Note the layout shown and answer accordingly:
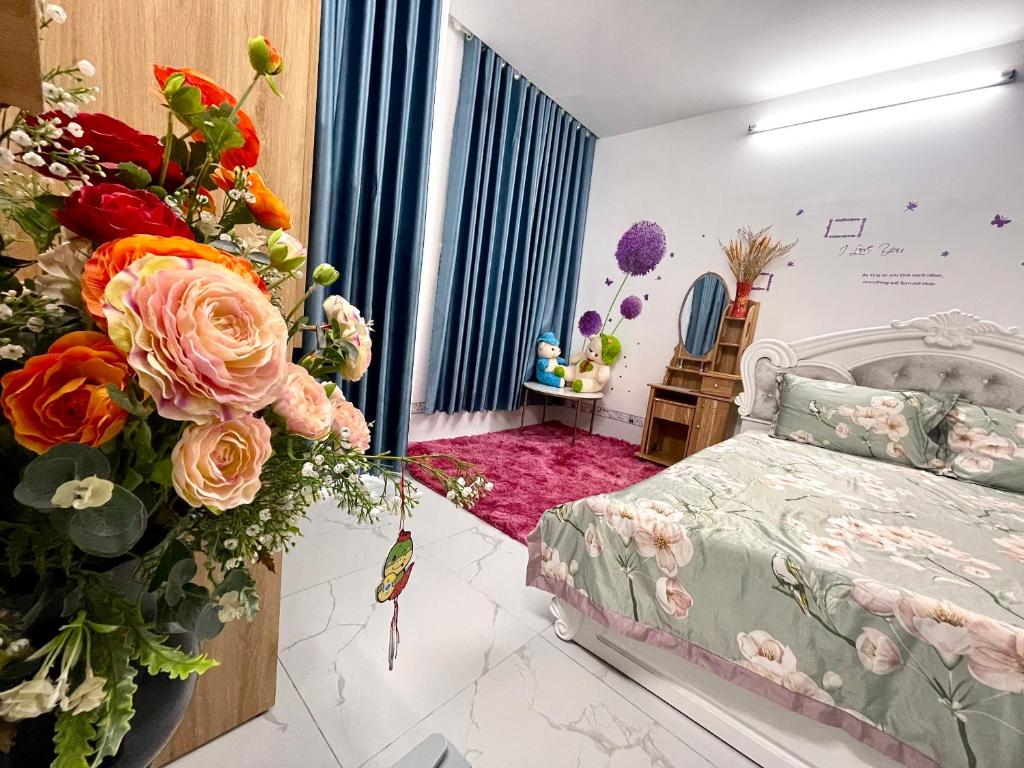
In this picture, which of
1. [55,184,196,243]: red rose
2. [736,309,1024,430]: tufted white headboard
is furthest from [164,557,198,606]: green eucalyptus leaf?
[736,309,1024,430]: tufted white headboard

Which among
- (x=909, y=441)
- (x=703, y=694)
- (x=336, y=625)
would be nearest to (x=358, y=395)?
(x=336, y=625)

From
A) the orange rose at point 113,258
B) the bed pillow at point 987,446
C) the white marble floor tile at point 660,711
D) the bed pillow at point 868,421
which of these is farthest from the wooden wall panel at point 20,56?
the bed pillow at point 987,446

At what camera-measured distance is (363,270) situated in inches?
87.4

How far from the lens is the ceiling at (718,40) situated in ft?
6.90

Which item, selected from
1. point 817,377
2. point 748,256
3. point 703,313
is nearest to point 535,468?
point 703,313

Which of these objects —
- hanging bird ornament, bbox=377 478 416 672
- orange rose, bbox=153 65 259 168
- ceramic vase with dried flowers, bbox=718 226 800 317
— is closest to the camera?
orange rose, bbox=153 65 259 168

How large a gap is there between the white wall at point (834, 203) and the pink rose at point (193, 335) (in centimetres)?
345

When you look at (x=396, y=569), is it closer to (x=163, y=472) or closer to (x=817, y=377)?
(x=163, y=472)

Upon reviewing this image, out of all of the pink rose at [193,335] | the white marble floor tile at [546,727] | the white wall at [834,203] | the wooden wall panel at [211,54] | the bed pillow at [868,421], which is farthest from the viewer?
the white wall at [834,203]

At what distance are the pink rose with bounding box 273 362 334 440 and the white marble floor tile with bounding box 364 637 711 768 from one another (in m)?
1.04

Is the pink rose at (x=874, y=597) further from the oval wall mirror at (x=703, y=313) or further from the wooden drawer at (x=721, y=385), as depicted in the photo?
the oval wall mirror at (x=703, y=313)

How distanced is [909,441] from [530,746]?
7.54 feet

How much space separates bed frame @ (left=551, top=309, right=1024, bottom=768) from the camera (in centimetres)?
102

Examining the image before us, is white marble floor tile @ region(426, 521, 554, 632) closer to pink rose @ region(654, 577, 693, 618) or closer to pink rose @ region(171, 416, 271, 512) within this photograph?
pink rose @ region(654, 577, 693, 618)
